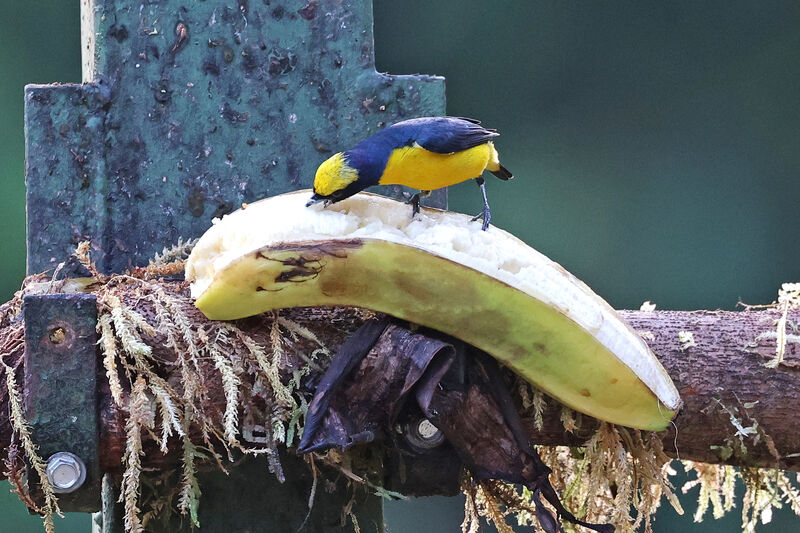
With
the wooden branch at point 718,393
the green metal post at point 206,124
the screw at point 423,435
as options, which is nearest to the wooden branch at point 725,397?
the wooden branch at point 718,393

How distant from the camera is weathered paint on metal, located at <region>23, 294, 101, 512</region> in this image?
3.54 feet

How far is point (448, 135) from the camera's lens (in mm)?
1320

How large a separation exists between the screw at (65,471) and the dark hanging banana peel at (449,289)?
24 cm

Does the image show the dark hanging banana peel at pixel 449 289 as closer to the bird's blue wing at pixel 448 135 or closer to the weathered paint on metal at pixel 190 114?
the bird's blue wing at pixel 448 135

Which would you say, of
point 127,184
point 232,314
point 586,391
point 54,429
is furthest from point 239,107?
point 586,391

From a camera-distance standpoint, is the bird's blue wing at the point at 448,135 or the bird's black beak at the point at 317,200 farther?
the bird's blue wing at the point at 448,135

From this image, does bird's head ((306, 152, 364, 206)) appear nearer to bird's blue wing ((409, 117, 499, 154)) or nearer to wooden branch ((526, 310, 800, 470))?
bird's blue wing ((409, 117, 499, 154))

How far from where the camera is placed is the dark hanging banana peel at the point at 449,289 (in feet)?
3.57

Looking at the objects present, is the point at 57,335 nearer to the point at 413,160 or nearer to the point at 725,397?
the point at 413,160

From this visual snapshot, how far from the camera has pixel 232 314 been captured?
115 centimetres

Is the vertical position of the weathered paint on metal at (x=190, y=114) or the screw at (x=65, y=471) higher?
the weathered paint on metal at (x=190, y=114)

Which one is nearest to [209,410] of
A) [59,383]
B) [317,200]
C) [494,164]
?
[59,383]

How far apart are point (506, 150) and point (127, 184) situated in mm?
1976

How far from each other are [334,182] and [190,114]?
41 cm
